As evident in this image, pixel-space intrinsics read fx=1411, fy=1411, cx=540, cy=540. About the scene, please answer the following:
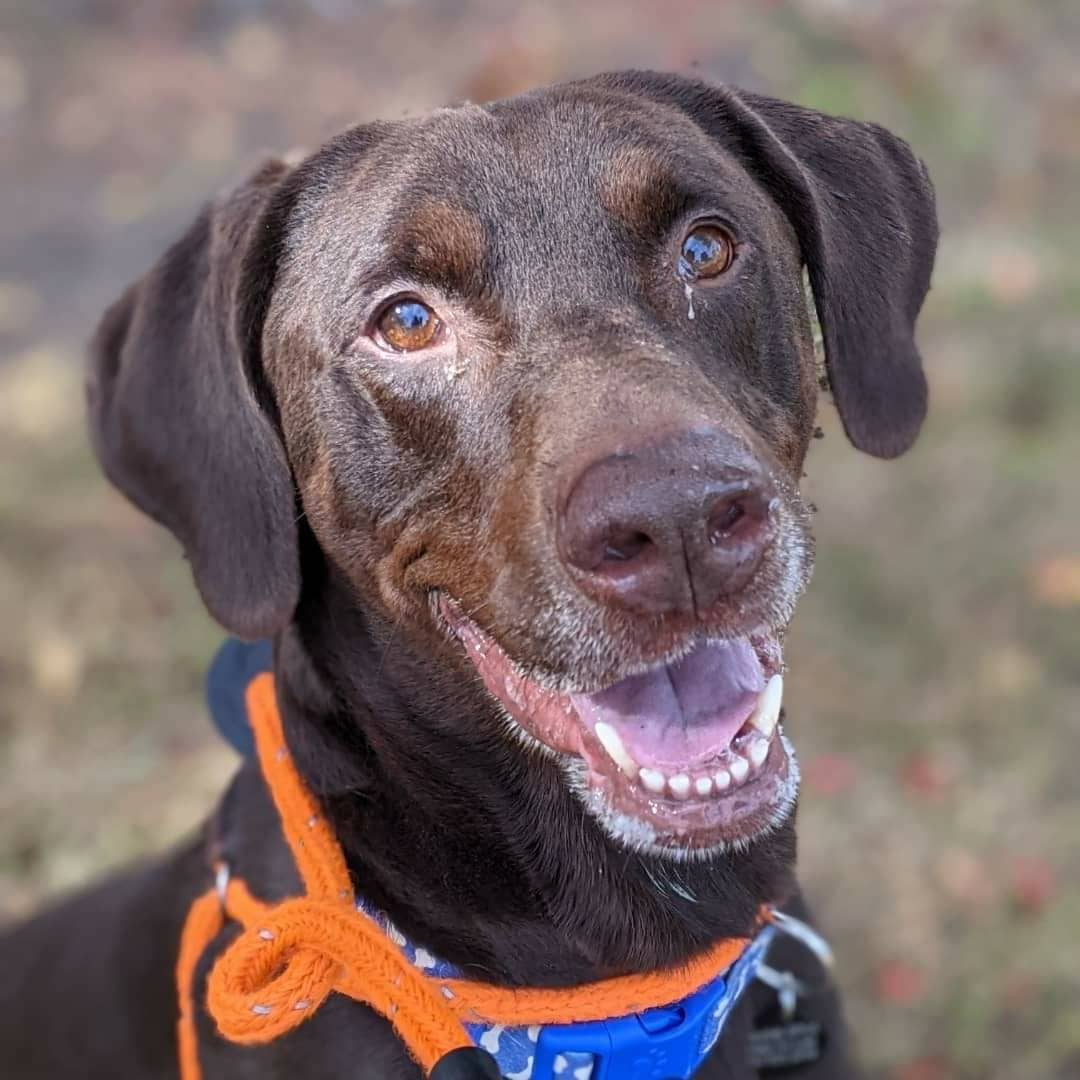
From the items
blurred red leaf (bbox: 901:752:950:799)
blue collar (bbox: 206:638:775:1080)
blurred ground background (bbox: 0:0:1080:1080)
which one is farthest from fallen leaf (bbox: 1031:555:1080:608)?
blue collar (bbox: 206:638:775:1080)

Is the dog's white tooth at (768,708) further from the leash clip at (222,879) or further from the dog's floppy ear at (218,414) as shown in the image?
the leash clip at (222,879)

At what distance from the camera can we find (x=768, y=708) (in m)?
2.25

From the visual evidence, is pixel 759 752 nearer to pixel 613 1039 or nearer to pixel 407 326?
pixel 613 1039

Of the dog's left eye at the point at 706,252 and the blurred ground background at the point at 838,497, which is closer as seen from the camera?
the dog's left eye at the point at 706,252

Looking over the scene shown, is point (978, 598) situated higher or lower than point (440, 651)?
lower

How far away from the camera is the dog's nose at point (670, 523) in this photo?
76.4 inches

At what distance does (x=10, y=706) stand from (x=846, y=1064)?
11.8 ft

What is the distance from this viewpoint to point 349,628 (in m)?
2.61

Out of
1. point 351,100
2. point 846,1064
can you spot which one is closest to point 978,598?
point 846,1064

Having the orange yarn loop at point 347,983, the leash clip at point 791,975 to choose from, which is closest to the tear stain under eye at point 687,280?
the orange yarn loop at point 347,983

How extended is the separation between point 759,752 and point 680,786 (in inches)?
5.5

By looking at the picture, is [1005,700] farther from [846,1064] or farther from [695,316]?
[695,316]

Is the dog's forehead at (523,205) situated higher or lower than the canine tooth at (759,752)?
higher

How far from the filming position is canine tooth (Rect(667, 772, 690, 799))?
2184 mm
